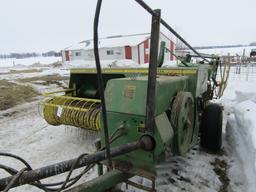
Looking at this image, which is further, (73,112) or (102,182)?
(73,112)

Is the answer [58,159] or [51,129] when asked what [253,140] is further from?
[51,129]

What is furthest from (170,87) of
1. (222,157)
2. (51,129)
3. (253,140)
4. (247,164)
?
(51,129)

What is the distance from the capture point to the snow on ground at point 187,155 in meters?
2.70

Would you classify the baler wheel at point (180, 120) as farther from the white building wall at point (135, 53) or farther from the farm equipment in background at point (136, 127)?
the white building wall at point (135, 53)

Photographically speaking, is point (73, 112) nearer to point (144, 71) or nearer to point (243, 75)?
point (144, 71)

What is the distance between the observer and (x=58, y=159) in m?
3.42

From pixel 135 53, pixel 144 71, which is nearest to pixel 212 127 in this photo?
pixel 144 71

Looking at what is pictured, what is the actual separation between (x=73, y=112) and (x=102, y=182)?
6.26ft

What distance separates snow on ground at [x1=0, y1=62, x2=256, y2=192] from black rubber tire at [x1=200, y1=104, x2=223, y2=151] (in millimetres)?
166

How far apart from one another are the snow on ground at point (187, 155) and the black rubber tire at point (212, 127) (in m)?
0.17

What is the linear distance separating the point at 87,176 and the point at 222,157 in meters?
1.96

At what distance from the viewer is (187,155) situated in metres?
3.42

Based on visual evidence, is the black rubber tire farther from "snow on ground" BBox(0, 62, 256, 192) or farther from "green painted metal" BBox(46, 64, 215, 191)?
"green painted metal" BBox(46, 64, 215, 191)

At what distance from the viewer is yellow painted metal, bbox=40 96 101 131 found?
11.0ft
